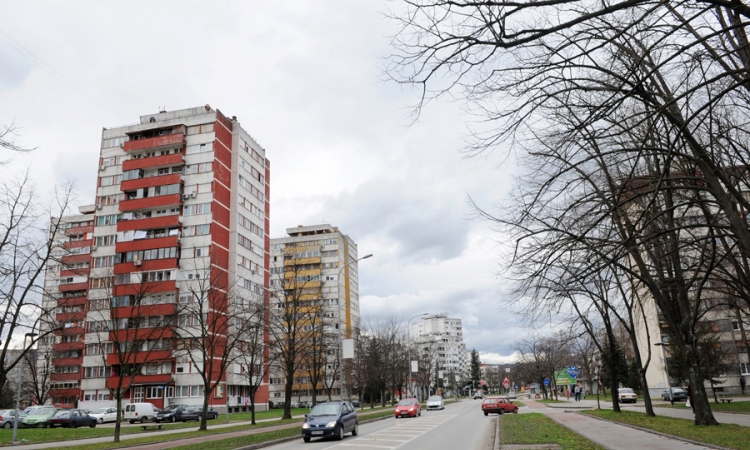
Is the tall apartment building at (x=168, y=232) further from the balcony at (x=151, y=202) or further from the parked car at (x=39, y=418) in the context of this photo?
the parked car at (x=39, y=418)

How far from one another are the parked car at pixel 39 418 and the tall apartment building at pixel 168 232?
1594 centimetres

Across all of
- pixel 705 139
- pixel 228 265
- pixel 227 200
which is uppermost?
pixel 227 200

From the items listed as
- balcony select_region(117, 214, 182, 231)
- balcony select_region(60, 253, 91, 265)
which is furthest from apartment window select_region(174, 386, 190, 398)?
balcony select_region(117, 214, 182, 231)

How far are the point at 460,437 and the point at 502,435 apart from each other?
2443mm

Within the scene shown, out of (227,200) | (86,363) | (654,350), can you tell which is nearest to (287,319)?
(227,200)

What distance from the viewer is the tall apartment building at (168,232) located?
5969 cm

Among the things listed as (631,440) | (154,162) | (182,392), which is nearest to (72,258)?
(154,162)

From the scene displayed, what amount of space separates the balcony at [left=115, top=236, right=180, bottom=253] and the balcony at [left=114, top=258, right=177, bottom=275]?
171 cm

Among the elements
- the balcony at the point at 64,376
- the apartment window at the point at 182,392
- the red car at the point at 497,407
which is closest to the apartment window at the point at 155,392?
the apartment window at the point at 182,392

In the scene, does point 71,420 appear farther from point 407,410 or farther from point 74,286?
point 74,286

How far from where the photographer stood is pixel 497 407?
41.2 meters

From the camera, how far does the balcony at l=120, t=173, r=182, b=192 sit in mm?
65062

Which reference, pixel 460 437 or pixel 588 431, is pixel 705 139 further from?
pixel 460 437

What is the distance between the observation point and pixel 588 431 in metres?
19.8
